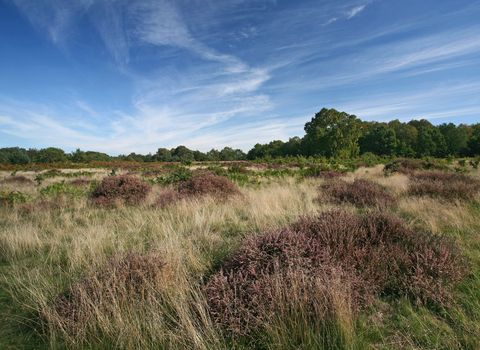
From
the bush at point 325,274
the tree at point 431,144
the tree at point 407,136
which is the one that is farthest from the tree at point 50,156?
the tree at point 431,144

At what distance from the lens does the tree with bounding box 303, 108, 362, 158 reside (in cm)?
4012

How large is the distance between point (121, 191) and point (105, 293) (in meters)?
6.47

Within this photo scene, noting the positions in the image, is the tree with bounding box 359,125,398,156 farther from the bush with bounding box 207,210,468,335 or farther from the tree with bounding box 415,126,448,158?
the bush with bounding box 207,210,468,335

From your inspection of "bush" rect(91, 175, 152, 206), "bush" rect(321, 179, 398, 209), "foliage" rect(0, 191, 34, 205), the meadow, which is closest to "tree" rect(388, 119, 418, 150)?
"bush" rect(321, 179, 398, 209)

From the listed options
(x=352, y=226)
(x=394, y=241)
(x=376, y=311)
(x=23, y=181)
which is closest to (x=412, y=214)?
(x=394, y=241)

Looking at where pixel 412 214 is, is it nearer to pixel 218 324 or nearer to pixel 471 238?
pixel 471 238

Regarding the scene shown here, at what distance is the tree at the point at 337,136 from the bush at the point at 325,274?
1589 inches

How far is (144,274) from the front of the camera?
2.49 metres

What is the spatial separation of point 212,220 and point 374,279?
3.33 metres

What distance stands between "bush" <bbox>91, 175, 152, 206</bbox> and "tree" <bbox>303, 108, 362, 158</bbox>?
1515 inches

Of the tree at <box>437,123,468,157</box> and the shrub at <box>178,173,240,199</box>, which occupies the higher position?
the tree at <box>437,123,468,157</box>

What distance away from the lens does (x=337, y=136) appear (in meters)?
39.9

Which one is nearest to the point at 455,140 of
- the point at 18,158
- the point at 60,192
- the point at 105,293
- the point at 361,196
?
the point at 361,196

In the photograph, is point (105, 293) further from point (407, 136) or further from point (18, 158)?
point (407, 136)
